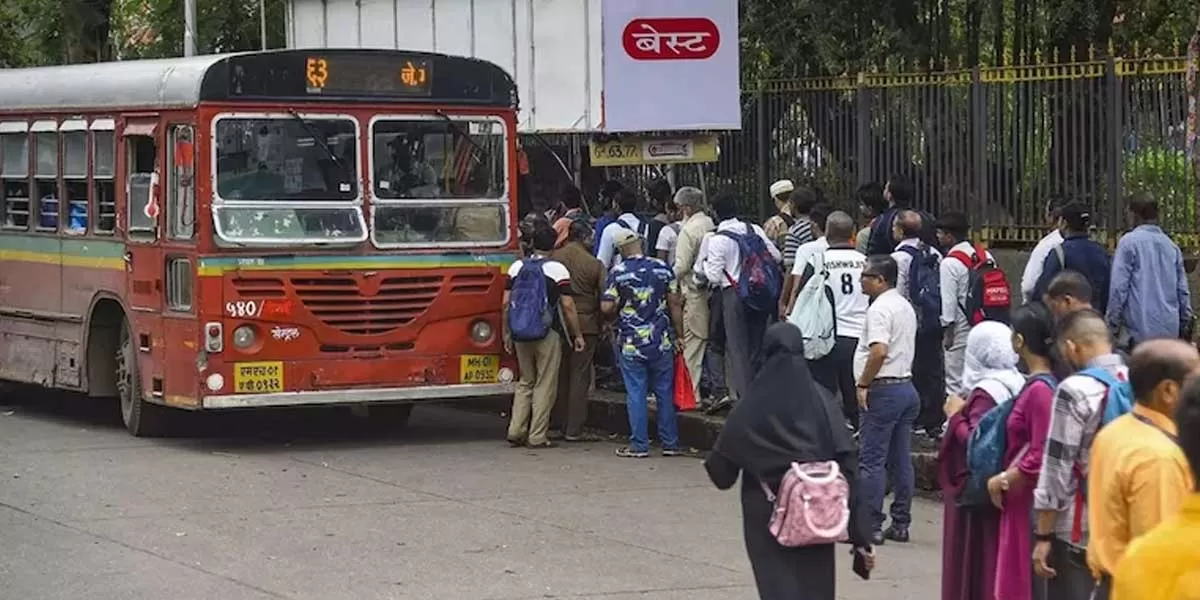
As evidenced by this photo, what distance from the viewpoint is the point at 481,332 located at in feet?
51.9

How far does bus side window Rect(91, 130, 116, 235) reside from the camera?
631 inches

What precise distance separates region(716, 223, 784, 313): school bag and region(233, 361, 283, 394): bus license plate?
3320 millimetres

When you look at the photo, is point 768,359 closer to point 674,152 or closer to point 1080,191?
point 1080,191

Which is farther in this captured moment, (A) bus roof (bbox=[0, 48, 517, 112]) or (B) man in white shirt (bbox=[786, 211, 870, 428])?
(A) bus roof (bbox=[0, 48, 517, 112])

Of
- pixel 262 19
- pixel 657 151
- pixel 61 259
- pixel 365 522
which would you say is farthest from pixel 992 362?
pixel 262 19

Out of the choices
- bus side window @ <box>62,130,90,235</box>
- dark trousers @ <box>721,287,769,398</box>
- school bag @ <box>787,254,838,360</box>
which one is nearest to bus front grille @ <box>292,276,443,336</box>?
dark trousers @ <box>721,287,769,398</box>

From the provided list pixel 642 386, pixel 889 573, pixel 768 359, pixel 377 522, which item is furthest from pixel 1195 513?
pixel 642 386

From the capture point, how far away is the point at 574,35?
65.8 feet

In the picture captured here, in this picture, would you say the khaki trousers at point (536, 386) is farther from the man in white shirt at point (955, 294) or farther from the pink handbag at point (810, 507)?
the pink handbag at point (810, 507)

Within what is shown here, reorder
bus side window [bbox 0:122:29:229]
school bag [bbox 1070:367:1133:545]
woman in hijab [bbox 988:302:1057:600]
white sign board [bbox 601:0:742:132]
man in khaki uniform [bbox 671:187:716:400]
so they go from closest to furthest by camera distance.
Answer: school bag [bbox 1070:367:1133:545], woman in hijab [bbox 988:302:1057:600], man in khaki uniform [bbox 671:187:716:400], bus side window [bbox 0:122:29:229], white sign board [bbox 601:0:742:132]

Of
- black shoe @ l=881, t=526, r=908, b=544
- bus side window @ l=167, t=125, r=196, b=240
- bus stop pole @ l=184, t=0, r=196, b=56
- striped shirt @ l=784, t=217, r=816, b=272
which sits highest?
bus stop pole @ l=184, t=0, r=196, b=56

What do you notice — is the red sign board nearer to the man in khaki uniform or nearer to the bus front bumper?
the man in khaki uniform

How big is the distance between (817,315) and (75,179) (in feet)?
21.4

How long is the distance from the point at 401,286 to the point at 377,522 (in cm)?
351
